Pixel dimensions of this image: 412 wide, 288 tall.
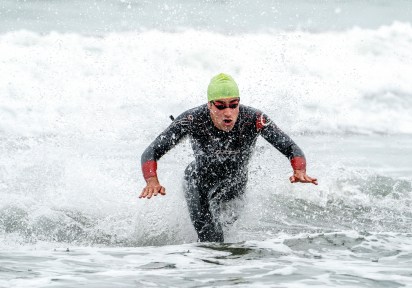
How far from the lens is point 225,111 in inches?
314

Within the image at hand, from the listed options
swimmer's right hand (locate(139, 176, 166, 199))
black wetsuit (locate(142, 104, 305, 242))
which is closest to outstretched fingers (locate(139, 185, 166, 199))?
swimmer's right hand (locate(139, 176, 166, 199))

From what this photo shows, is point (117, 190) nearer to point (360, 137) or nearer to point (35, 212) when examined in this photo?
point (35, 212)

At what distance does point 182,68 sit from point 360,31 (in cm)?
788

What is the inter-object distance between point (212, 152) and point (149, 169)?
0.85 m

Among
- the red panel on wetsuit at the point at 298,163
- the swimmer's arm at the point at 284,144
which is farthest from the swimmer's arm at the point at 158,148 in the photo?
the red panel on wetsuit at the point at 298,163

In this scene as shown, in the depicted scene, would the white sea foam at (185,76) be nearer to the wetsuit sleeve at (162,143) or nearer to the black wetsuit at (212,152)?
the black wetsuit at (212,152)

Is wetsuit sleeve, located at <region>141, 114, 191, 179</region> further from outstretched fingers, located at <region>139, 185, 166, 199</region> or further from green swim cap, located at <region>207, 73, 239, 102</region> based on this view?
green swim cap, located at <region>207, 73, 239, 102</region>

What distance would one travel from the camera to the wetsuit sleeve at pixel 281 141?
7.81m

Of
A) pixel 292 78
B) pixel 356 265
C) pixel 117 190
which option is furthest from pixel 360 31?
pixel 356 265

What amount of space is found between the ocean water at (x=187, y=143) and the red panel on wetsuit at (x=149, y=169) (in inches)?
28.1

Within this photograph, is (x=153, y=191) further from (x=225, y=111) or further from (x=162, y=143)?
(x=225, y=111)

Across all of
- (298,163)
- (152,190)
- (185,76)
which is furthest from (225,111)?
(185,76)

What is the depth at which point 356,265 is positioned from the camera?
673 cm

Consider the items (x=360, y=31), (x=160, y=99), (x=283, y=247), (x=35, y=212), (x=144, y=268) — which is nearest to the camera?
(x=144, y=268)
